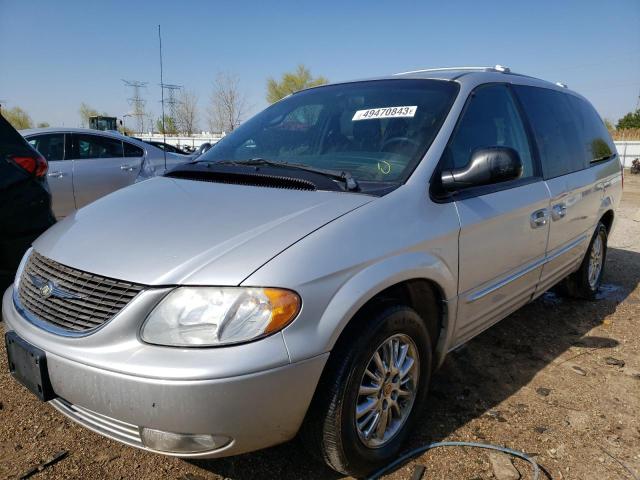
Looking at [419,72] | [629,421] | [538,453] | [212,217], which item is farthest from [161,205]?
[629,421]

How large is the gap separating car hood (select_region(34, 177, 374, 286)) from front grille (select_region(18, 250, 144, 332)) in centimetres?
4

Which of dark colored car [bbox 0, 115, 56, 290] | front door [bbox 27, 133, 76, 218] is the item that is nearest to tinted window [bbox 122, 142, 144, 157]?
front door [bbox 27, 133, 76, 218]

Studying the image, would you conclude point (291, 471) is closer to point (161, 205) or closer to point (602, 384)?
point (161, 205)

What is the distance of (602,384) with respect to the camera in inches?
115

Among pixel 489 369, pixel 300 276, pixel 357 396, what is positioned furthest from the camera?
pixel 489 369

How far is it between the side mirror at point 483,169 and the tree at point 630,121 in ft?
158

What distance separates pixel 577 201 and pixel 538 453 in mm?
1965

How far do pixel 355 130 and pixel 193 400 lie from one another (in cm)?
166

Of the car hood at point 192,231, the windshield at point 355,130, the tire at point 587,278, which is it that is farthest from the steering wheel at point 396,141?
the tire at point 587,278

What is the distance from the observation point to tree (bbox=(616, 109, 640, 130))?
42406 mm

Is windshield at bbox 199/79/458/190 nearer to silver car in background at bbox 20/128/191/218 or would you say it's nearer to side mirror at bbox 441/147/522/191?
side mirror at bbox 441/147/522/191

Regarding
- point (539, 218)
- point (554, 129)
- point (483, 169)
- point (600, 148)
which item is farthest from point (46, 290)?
point (600, 148)

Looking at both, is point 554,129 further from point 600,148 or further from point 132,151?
point 132,151

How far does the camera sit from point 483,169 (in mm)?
2248
